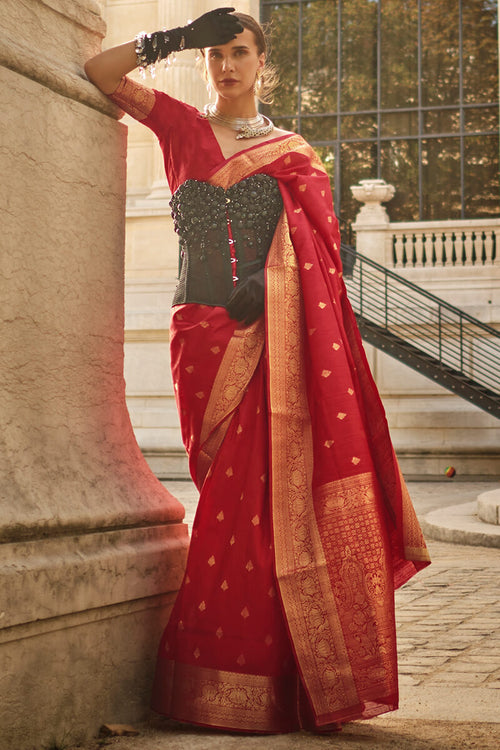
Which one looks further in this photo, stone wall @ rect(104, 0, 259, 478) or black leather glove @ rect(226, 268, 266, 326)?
stone wall @ rect(104, 0, 259, 478)

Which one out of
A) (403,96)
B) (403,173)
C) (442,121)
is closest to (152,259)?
(403,173)

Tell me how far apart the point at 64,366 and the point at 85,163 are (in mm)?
575

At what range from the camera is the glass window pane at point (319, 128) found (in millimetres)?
18953

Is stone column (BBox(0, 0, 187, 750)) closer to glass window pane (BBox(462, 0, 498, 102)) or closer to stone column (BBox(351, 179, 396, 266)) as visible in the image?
stone column (BBox(351, 179, 396, 266))

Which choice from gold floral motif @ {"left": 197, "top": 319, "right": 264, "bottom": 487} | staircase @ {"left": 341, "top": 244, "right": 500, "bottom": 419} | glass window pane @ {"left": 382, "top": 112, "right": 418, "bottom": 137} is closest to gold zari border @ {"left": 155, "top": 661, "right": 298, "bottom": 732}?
gold floral motif @ {"left": 197, "top": 319, "right": 264, "bottom": 487}

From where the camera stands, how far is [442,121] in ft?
60.6

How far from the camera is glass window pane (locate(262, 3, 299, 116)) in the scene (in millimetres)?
18984

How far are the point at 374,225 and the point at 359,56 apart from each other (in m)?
3.97

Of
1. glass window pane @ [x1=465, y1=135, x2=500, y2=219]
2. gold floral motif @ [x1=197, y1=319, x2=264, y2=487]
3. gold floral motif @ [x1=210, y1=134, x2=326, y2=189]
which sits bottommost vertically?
gold floral motif @ [x1=197, y1=319, x2=264, y2=487]

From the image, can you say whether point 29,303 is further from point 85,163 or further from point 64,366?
point 85,163

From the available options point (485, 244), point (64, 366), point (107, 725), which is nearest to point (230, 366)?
point (64, 366)

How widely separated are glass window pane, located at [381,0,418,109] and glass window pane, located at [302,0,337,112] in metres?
0.91

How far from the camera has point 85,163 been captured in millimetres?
2980

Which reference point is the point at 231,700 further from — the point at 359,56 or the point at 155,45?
the point at 359,56
